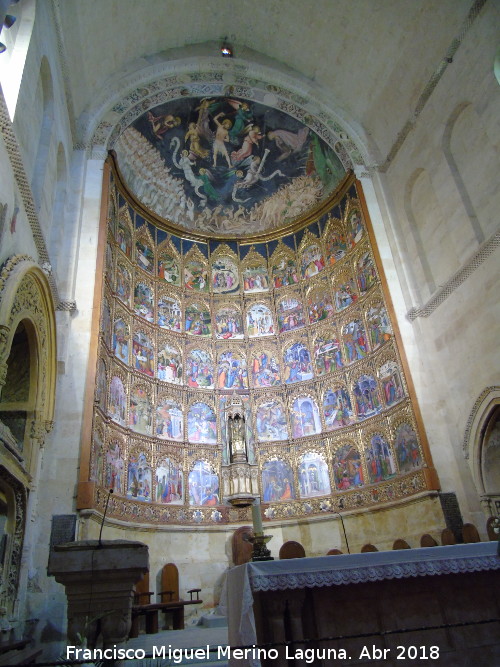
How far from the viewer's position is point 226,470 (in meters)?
14.9

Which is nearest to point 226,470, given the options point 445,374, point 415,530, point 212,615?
point 212,615

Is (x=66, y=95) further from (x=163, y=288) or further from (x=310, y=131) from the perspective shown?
(x=310, y=131)

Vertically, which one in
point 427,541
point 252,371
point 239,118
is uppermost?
point 239,118

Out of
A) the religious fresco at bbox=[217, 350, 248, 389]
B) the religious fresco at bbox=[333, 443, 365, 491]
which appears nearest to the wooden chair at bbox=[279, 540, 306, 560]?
the religious fresco at bbox=[333, 443, 365, 491]

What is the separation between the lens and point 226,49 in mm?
17766

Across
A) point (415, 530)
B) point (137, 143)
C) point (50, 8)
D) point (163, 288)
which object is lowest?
point (415, 530)

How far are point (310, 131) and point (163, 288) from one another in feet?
26.3

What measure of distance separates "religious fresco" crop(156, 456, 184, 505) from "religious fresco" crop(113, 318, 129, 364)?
10.7 ft

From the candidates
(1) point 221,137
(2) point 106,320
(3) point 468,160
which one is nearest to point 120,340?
(2) point 106,320

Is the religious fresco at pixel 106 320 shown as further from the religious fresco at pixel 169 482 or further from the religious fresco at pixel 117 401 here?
the religious fresco at pixel 169 482

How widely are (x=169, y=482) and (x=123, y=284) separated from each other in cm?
614

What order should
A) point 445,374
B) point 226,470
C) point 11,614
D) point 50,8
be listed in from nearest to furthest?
point 11,614
point 50,8
point 445,374
point 226,470

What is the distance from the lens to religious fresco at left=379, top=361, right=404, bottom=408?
13.3 metres

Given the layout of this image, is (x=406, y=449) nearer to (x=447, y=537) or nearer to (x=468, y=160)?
(x=447, y=537)
